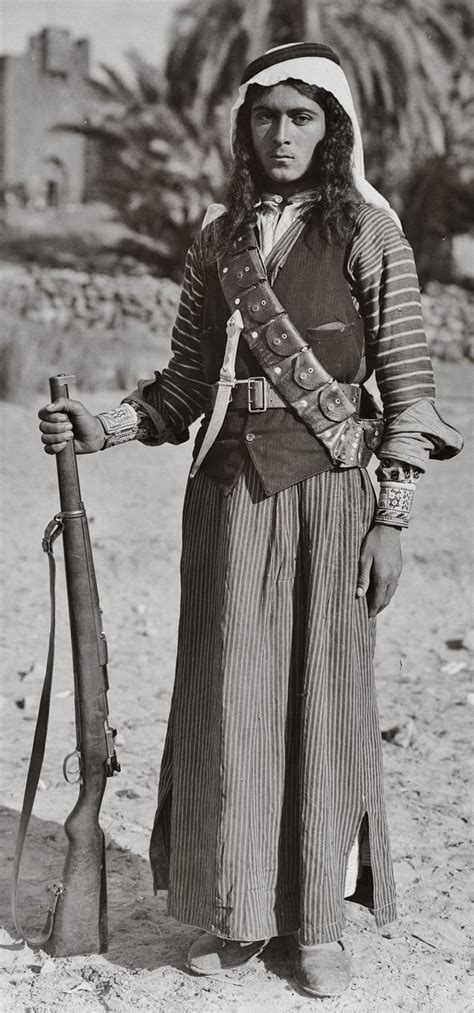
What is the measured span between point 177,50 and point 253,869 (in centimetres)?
1991

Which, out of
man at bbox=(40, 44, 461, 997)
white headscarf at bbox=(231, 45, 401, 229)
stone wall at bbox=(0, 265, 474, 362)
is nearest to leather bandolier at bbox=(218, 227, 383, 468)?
man at bbox=(40, 44, 461, 997)

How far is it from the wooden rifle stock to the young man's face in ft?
2.53

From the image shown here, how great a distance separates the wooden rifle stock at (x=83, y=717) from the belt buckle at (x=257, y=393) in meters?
0.47

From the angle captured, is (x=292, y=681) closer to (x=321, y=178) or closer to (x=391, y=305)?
(x=391, y=305)

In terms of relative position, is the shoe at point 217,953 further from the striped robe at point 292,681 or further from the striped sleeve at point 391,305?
the striped sleeve at point 391,305

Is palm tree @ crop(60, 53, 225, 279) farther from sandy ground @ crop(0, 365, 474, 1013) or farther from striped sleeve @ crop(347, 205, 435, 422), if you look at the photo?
striped sleeve @ crop(347, 205, 435, 422)

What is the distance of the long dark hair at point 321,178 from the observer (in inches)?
107

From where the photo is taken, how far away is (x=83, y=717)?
2.87 m

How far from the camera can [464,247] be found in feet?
62.2

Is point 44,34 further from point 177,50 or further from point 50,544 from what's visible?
point 50,544

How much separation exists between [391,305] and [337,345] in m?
0.16

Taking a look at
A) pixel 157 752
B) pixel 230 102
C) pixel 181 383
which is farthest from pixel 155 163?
pixel 181 383

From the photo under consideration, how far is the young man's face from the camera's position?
106 inches

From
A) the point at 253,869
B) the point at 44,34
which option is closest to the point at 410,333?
the point at 253,869
